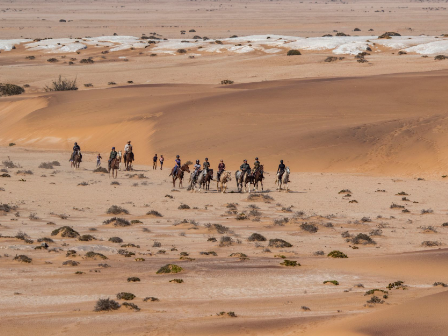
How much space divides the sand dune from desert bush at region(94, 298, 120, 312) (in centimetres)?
2898

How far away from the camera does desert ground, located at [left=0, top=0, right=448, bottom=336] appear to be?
12.2 meters

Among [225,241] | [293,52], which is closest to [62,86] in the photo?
[293,52]

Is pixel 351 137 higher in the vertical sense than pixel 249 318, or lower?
higher

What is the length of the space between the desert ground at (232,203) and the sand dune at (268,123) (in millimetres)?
155

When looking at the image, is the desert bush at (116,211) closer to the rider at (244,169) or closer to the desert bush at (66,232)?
the desert bush at (66,232)

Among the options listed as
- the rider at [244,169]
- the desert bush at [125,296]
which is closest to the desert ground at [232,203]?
the desert bush at [125,296]

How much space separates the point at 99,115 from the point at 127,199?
2536 cm

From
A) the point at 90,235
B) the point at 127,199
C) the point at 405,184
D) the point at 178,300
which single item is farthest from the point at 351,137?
the point at 178,300

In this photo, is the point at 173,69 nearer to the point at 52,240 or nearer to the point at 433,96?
the point at 433,96

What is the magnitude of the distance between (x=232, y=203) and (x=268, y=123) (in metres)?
19.3

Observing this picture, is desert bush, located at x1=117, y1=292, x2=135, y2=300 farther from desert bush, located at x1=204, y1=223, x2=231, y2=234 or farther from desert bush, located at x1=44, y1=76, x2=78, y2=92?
desert bush, located at x1=44, y1=76, x2=78, y2=92

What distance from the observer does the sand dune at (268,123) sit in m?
41.5

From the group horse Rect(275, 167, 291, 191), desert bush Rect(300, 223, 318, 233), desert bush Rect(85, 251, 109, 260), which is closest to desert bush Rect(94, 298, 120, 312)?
desert bush Rect(85, 251, 109, 260)

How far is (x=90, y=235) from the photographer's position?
785 inches
